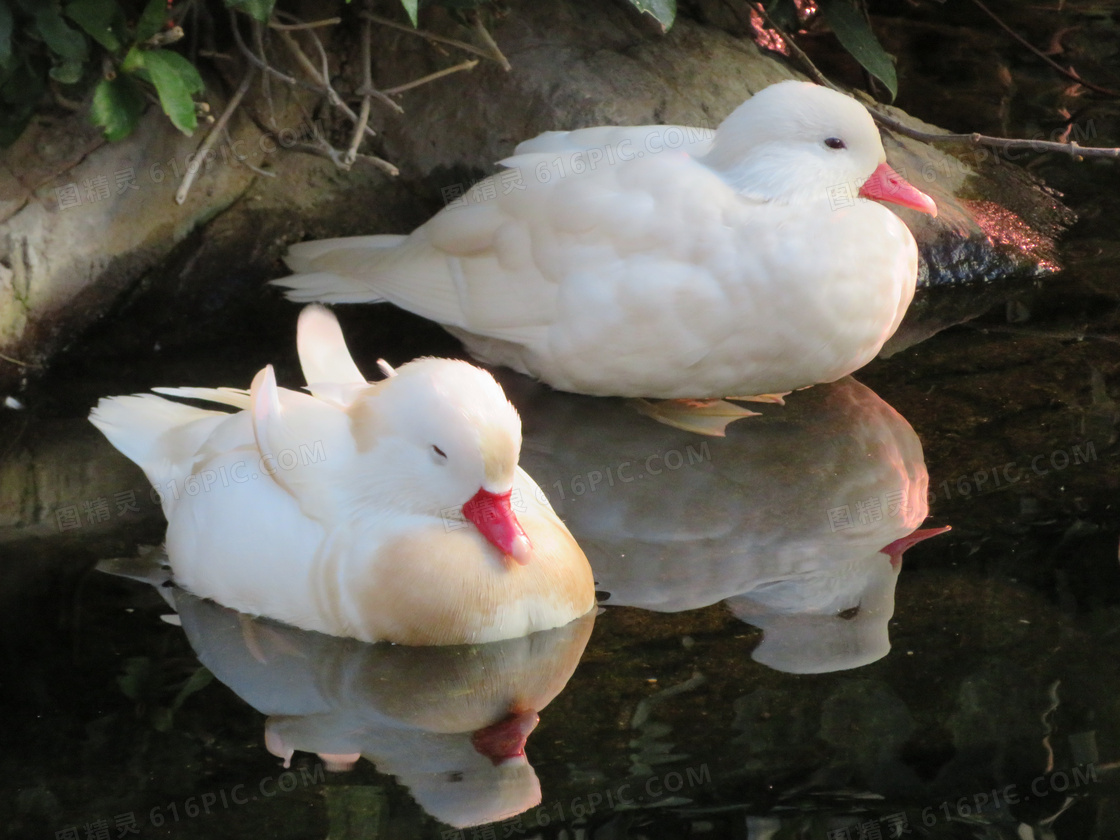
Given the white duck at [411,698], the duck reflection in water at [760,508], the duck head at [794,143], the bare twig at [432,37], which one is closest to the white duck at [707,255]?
the duck head at [794,143]

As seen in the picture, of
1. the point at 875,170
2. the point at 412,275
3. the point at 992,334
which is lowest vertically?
the point at 992,334

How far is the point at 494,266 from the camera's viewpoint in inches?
172

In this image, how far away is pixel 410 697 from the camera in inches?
120

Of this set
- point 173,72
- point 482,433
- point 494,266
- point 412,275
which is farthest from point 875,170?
point 173,72

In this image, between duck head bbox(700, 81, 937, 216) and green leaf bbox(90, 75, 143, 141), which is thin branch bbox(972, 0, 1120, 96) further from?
green leaf bbox(90, 75, 143, 141)

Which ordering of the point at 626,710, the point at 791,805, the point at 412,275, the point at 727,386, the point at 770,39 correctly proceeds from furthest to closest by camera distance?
the point at 770,39
the point at 412,275
the point at 727,386
the point at 626,710
the point at 791,805

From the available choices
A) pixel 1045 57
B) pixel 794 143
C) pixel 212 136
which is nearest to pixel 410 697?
pixel 794 143

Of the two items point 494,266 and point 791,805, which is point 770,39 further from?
point 791,805

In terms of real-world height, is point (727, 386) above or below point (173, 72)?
below

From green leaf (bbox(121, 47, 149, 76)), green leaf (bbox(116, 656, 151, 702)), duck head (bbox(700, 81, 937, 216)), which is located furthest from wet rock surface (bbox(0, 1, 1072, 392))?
green leaf (bbox(116, 656, 151, 702))

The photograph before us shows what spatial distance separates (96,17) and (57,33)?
0.13m

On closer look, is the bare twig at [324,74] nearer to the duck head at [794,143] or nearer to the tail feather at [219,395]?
the duck head at [794,143]

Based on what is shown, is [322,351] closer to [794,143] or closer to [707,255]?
[707,255]

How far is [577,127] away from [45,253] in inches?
74.8
